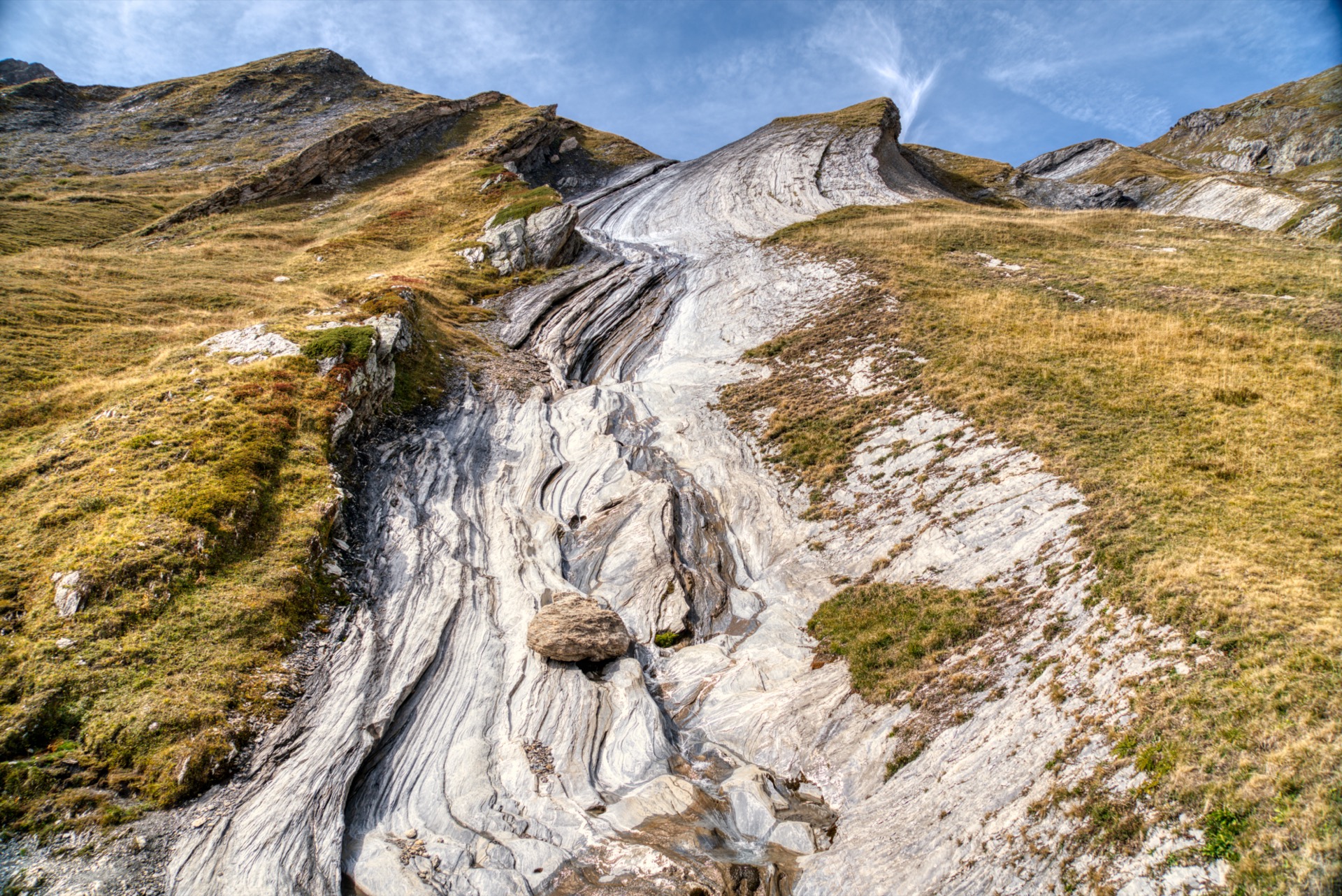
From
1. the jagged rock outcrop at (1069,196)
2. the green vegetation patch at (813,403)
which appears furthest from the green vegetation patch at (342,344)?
the jagged rock outcrop at (1069,196)

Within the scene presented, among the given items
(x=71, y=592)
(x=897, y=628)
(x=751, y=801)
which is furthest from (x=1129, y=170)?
(x=71, y=592)

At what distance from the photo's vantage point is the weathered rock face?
59.8ft

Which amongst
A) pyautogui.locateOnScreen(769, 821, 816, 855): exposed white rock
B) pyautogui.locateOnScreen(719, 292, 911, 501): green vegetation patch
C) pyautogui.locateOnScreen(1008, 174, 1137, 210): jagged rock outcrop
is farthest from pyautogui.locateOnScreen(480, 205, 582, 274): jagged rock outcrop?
pyautogui.locateOnScreen(1008, 174, 1137, 210): jagged rock outcrop

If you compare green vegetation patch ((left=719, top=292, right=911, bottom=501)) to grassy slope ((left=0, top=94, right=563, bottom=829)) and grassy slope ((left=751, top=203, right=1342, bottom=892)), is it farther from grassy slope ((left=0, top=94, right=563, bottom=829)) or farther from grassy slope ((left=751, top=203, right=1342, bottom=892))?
grassy slope ((left=0, top=94, right=563, bottom=829))

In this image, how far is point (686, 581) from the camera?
22156mm

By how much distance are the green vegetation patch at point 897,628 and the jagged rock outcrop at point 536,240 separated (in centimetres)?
4440

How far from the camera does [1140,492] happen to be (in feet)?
57.1

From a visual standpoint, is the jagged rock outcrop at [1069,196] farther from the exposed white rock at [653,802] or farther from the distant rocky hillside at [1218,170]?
the exposed white rock at [653,802]

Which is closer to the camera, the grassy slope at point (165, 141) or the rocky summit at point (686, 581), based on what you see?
the rocky summit at point (686, 581)

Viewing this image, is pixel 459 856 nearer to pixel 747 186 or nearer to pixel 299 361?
pixel 299 361

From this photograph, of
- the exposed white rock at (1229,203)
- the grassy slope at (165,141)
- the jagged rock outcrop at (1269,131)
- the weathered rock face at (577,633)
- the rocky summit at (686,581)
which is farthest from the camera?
the jagged rock outcrop at (1269,131)

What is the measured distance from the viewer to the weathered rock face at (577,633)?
18219mm

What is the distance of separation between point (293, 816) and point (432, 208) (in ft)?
220

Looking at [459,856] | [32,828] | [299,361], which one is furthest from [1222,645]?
[299,361]
